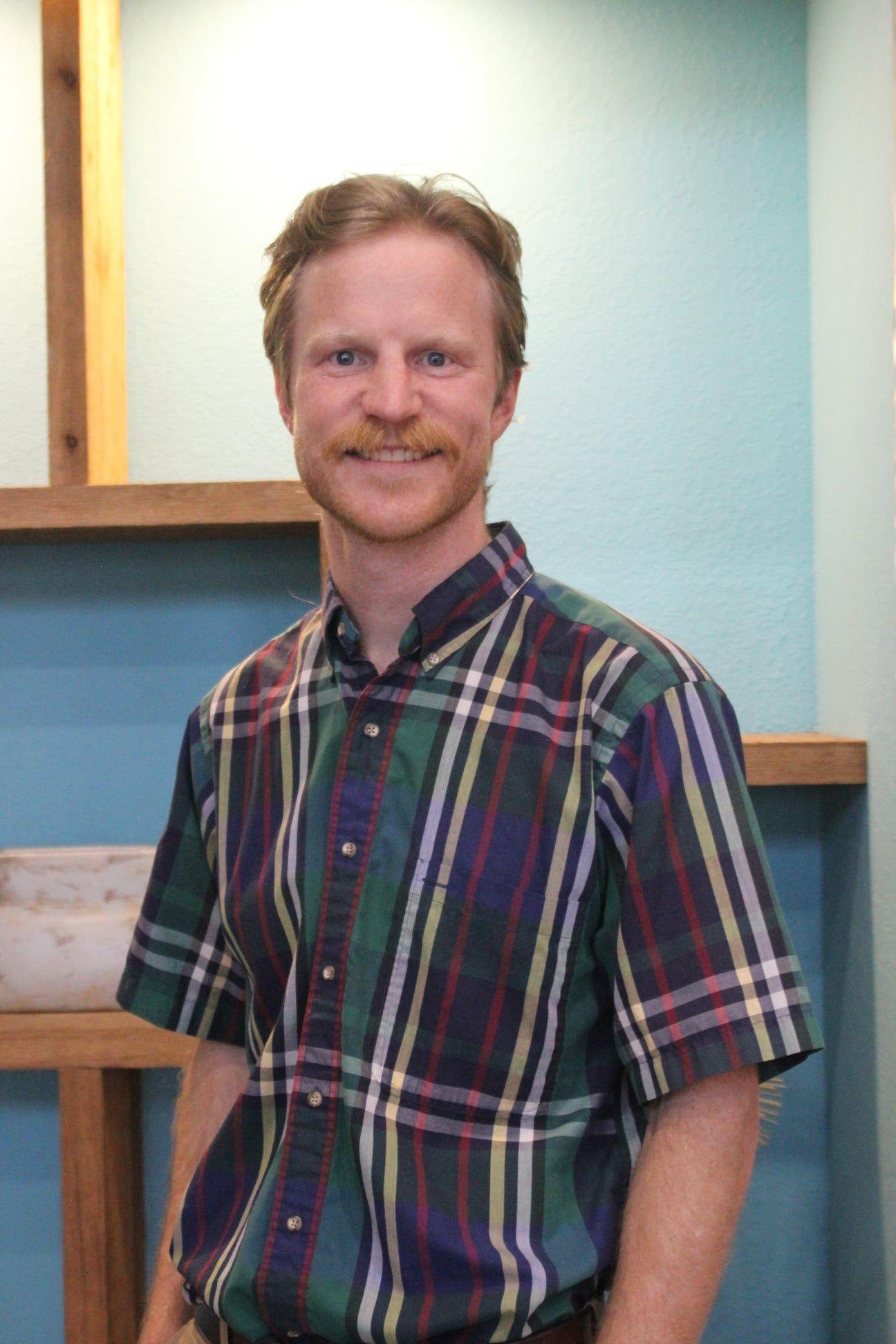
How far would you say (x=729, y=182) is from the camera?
1.67 metres

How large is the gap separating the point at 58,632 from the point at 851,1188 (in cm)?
129

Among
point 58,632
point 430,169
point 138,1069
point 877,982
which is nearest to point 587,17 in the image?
point 430,169

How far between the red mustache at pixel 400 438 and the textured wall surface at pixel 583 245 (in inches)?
30.1

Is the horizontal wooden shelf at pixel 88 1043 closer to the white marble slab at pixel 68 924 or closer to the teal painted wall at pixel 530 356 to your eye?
the white marble slab at pixel 68 924

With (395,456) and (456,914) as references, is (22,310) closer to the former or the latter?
(395,456)

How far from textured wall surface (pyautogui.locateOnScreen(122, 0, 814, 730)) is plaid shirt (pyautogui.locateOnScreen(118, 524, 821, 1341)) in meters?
0.76

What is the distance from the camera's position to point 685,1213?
0.78 meters

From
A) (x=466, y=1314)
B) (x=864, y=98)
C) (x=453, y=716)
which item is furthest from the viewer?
(x=864, y=98)

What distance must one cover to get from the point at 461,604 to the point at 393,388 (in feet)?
0.57

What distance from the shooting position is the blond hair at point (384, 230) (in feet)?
3.15

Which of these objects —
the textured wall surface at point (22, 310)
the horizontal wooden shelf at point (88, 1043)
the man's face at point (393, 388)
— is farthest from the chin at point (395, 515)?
the textured wall surface at point (22, 310)

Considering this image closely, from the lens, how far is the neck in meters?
0.96

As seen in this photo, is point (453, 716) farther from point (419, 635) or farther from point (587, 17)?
point (587, 17)

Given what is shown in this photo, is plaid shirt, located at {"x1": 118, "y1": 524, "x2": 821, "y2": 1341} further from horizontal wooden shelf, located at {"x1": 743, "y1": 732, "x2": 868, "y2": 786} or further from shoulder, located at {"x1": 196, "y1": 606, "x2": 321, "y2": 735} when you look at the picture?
horizontal wooden shelf, located at {"x1": 743, "y1": 732, "x2": 868, "y2": 786}
